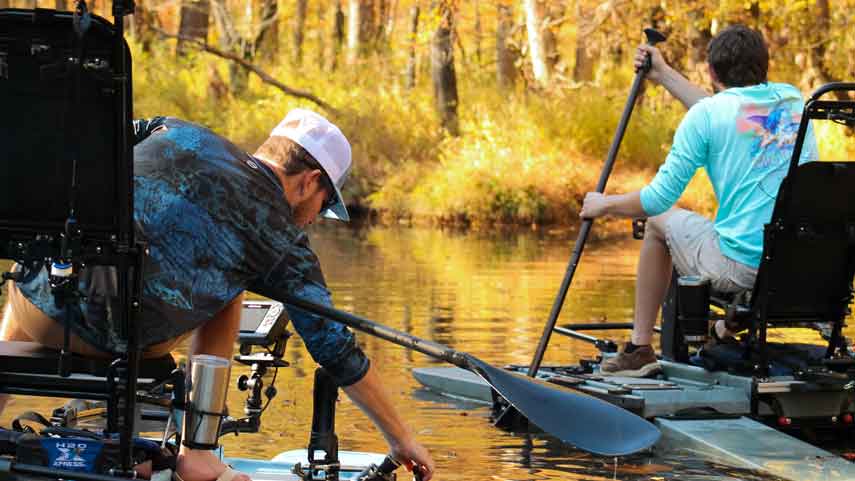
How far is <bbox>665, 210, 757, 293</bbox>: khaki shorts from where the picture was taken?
24.3 feet

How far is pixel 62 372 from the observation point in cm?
459

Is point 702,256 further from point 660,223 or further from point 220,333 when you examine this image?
point 220,333

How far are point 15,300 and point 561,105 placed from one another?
21532 mm

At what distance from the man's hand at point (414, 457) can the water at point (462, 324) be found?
1228mm

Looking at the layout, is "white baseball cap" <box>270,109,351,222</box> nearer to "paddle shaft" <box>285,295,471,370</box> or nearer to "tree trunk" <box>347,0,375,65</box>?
"paddle shaft" <box>285,295,471,370</box>

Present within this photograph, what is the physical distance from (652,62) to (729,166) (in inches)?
30.0

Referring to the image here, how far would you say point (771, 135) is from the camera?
744cm

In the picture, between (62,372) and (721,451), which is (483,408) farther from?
(62,372)

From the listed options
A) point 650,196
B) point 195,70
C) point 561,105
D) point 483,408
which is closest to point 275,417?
point 483,408

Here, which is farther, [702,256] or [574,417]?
[702,256]

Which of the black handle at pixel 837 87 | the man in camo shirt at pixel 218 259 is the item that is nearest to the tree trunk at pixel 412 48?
the black handle at pixel 837 87

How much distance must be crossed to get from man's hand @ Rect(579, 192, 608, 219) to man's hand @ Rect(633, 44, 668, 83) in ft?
2.41

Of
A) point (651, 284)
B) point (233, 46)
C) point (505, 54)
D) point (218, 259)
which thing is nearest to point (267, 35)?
point (233, 46)

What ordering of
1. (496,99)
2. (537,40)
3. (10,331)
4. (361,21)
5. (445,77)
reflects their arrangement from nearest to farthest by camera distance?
(10,331), (496,99), (445,77), (537,40), (361,21)
